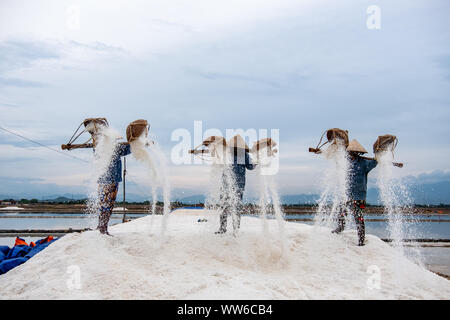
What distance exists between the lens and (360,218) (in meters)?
5.01

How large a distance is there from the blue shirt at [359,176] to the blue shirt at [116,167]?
12.2 ft

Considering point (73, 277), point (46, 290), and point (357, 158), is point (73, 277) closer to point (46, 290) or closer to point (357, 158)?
point (46, 290)

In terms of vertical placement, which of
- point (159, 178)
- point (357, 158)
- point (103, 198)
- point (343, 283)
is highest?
point (357, 158)

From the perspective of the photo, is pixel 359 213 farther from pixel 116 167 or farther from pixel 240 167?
pixel 116 167

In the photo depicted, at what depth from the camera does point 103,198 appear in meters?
4.91

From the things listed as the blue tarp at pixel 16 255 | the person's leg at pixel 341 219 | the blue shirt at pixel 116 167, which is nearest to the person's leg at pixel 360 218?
the person's leg at pixel 341 219

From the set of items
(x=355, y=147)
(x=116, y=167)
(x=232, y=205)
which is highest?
(x=355, y=147)

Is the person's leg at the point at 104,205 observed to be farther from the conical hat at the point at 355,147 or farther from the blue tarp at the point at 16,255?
the conical hat at the point at 355,147

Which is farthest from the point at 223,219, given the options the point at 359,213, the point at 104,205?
the point at 359,213

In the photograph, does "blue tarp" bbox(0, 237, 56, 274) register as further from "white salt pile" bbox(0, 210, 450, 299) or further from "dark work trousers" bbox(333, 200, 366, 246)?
"dark work trousers" bbox(333, 200, 366, 246)

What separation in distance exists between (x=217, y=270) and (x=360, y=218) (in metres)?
2.60
